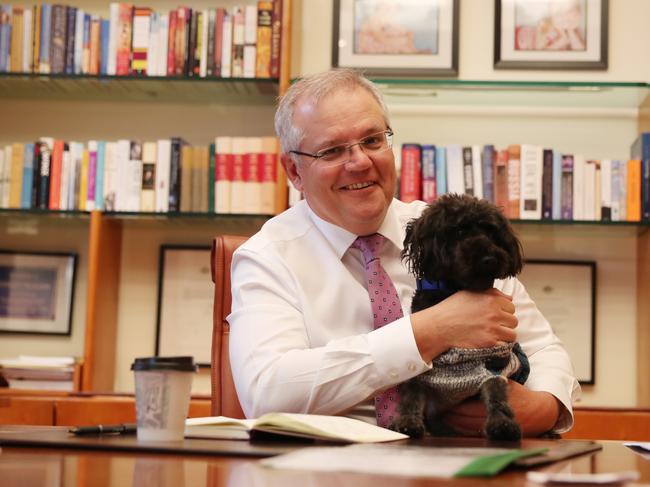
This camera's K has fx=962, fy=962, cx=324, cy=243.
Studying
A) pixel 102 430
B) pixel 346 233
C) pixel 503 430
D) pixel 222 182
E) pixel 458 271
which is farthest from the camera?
pixel 222 182

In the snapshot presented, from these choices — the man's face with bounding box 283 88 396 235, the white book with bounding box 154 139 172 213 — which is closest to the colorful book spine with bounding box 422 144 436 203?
the white book with bounding box 154 139 172 213

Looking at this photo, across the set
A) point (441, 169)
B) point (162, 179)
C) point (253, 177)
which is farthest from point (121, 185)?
point (441, 169)

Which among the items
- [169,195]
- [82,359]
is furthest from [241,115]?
[82,359]

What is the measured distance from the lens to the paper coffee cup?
121cm

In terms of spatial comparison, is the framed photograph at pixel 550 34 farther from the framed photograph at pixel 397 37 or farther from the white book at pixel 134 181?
the white book at pixel 134 181

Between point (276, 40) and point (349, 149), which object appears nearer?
point (349, 149)

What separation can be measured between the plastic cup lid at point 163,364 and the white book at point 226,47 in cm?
239

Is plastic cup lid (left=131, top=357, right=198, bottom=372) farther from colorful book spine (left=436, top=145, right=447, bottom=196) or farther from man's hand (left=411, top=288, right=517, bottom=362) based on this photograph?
colorful book spine (left=436, top=145, right=447, bottom=196)

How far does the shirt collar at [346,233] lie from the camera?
2119 mm

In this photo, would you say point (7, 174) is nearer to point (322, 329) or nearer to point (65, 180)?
point (65, 180)

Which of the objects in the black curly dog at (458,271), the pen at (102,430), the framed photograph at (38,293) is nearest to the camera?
the pen at (102,430)

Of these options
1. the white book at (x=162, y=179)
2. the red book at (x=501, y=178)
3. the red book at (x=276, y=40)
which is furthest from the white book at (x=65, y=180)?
the red book at (x=501, y=178)

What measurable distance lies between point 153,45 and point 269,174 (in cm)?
65

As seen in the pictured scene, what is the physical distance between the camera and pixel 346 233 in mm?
2125
